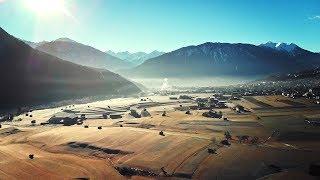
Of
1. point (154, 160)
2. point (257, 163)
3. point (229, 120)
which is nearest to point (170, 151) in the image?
point (154, 160)

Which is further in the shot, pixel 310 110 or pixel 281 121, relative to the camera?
pixel 310 110

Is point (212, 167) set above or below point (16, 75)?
below

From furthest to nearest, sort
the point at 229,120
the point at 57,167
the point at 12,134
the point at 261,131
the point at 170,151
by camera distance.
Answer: the point at 229,120, the point at 12,134, the point at 261,131, the point at 170,151, the point at 57,167

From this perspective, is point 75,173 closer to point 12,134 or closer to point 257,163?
point 257,163

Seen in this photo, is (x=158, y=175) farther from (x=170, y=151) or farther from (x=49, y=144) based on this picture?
(x=49, y=144)

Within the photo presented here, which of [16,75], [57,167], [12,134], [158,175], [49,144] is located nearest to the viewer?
[158,175]

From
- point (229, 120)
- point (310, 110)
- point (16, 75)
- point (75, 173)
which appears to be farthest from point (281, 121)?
point (16, 75)
